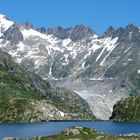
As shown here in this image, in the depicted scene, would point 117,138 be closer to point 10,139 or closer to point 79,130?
point 79,130

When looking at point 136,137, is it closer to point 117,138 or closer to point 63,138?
point 117,138

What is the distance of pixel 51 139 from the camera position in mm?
150500

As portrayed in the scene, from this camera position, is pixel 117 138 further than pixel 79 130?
No

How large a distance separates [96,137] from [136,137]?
1122 cm

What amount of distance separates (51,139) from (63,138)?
12.4 feet

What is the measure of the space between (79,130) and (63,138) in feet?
47.5

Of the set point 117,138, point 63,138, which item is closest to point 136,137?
point 117,138

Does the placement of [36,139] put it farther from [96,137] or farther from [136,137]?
[136,137]

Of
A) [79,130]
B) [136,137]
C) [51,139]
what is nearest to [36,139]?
[51,139]

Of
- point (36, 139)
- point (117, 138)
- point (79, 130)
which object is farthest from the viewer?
point (79, 130)

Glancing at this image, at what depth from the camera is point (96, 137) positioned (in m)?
149

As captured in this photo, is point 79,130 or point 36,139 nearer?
point 36,139

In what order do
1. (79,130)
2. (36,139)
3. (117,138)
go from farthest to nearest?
(79,130), (36,139), (117,138)

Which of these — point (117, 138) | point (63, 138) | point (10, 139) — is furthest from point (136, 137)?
point (10, 139)
